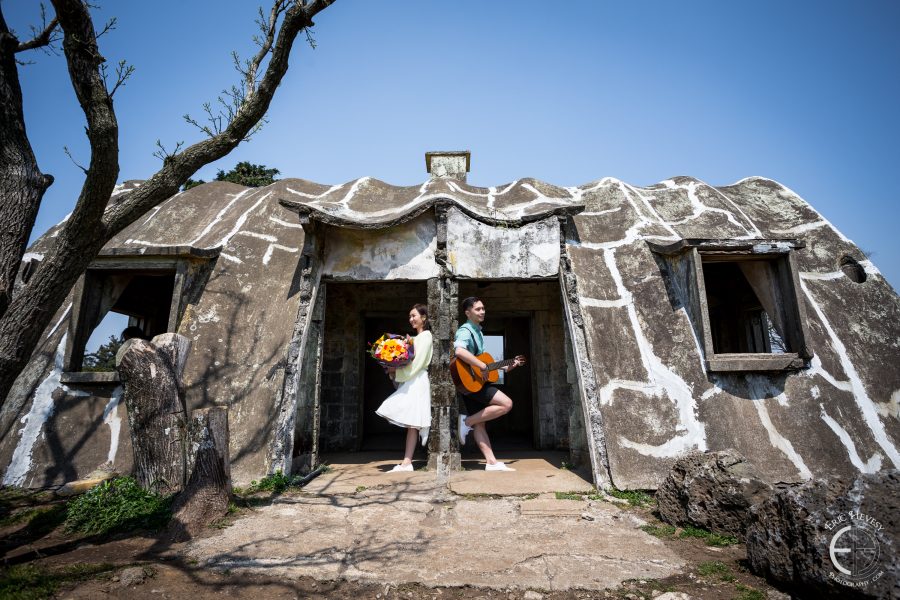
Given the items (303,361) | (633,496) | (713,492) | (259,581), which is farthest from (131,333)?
(713,492)

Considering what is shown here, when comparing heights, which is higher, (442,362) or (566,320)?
(566,320)

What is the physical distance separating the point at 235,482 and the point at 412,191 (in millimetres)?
4529

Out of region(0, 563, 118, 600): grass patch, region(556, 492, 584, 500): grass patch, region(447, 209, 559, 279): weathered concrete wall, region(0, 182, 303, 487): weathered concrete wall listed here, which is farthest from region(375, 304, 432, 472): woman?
region(0, 563, 118, 600): grass patch

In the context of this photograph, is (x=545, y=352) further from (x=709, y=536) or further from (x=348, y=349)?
(x=709, y=536)

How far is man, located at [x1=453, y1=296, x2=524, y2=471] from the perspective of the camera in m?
5.19

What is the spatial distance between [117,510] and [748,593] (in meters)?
4.19

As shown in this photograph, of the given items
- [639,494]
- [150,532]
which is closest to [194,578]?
[150,532]

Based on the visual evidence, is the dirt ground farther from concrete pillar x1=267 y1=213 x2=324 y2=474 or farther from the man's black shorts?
the man's black shorts

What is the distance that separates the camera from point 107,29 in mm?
3295

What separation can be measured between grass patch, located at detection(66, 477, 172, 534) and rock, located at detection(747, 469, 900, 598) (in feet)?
12.9

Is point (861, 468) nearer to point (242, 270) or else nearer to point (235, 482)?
point (235, 482)

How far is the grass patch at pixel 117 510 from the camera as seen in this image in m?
3.50

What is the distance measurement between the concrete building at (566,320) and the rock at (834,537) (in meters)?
1.77

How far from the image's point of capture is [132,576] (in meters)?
2.61
